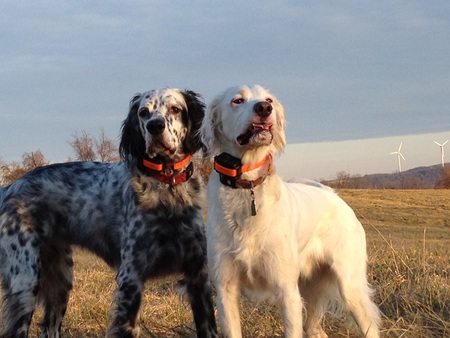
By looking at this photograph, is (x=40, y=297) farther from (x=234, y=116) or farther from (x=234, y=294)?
(x=234, y=116)

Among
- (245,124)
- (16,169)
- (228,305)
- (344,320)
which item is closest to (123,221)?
(228,305)

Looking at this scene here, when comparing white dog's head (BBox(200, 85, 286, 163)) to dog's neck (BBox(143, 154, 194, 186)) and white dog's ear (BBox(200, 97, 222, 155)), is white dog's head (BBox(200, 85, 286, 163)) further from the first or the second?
dog's neck (BBox(143, 154, 194, 186))

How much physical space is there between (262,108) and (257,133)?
155 millimetres

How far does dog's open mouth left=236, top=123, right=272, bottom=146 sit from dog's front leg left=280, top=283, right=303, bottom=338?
96cm

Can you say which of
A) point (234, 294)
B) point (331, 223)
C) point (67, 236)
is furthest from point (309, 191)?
point (67, 236)

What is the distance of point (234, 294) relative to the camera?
4527mm

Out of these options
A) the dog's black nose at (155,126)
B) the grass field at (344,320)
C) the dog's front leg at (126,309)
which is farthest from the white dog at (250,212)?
the grass field at (344,320)

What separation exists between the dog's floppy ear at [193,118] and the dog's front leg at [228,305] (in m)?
1.28

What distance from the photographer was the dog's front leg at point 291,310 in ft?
14.2

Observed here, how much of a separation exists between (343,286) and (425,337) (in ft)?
2.21

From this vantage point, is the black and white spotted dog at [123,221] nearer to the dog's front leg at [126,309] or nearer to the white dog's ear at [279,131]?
the dog's front leg at [126,309]

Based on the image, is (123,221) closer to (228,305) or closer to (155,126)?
(155,126)

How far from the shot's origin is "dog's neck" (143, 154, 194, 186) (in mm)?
5262

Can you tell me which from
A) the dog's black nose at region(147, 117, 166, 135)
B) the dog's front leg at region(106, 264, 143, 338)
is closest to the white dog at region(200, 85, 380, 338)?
the dog's black nose at region(147, 117, 166, 135)
